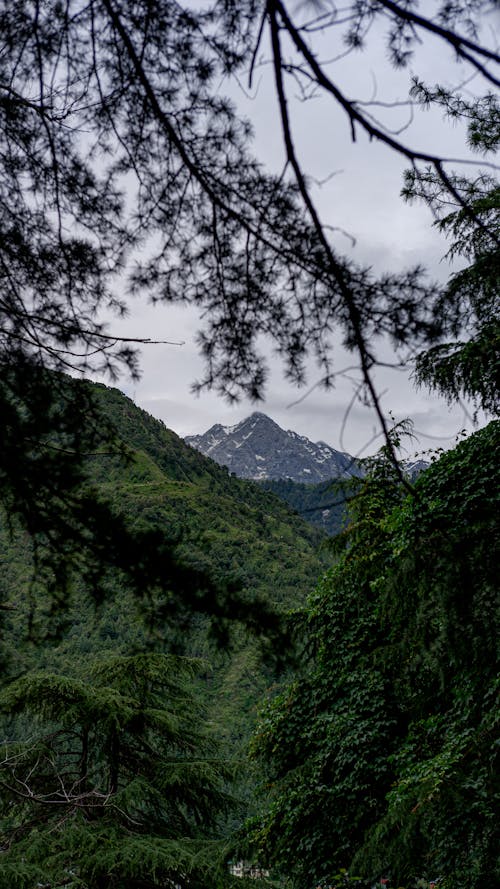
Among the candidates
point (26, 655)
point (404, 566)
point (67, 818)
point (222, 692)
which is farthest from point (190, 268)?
point (222, 692)

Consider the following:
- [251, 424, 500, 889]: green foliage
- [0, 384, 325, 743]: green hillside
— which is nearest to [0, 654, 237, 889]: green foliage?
[0, 384, 325, 743]: green hillside

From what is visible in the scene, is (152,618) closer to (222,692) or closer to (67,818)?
(67,818)

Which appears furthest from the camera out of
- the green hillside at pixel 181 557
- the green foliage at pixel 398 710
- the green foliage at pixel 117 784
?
the green foliage at pixel 117 784

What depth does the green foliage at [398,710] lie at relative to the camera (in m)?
3.63

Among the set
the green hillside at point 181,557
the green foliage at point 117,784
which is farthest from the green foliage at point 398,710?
the green foliage at point 117,784

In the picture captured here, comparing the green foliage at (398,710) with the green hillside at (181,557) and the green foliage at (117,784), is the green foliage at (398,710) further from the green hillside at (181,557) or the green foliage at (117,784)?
the green foliage at (117,784)

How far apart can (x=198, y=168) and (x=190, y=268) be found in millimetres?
340

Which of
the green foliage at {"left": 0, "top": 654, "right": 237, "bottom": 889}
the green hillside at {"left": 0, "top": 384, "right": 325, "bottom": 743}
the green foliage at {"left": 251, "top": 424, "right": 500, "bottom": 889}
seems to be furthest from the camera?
the green foliage at {"left": 0, "top": 654, "right": 237, "bottom": 889}

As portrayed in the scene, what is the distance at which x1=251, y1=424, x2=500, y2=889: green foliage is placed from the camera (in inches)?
143

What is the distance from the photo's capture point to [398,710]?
21.0ft

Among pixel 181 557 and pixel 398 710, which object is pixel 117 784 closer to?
pixel 398 710

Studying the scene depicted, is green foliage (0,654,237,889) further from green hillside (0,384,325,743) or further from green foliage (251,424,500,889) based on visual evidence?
green foliage (251,424,500,889)

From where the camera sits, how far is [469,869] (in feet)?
13.7

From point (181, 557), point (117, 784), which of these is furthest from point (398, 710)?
point (181, 557)
